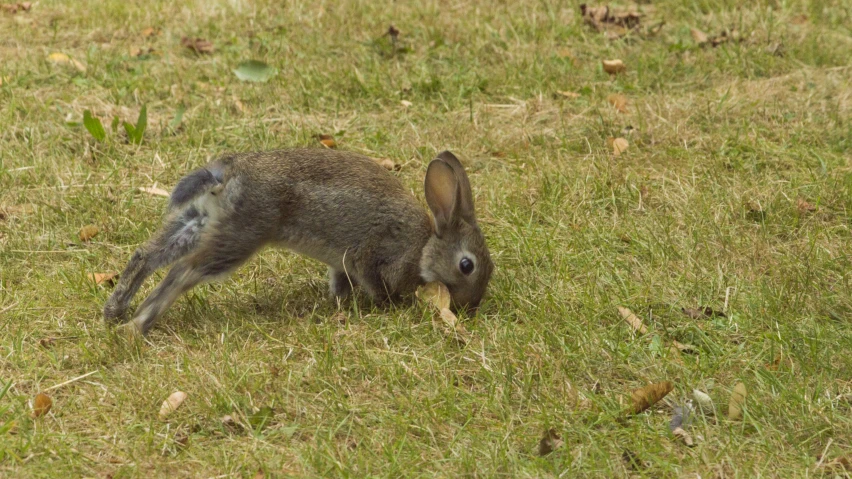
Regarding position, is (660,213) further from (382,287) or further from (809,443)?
(809,443)

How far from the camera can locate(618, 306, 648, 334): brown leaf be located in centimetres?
442

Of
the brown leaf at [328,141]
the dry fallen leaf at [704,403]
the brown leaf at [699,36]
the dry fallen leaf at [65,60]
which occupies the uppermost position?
the dry fallen leaf at [65,60]

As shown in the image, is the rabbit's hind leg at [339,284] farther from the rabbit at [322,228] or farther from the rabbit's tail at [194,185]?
the rabbit's tail at [194,185]

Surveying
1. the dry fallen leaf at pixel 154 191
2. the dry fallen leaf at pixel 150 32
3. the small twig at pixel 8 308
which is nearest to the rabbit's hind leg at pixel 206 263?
the small twig at pixel 8 308

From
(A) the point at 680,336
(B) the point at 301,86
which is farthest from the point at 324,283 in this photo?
(B) the point at 301,86

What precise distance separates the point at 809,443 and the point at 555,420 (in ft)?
2.85

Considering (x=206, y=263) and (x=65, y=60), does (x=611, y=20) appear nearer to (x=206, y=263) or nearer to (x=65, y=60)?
(x=65, y=60)

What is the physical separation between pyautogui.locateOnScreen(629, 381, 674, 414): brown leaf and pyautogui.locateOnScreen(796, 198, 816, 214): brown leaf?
2017mm

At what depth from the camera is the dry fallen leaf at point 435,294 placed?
4.76 meters

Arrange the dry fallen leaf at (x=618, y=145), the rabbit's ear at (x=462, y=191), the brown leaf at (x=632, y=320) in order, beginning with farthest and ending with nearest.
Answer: the dry fallen leaf at (x=618, y=145) → the rabbit's ear at (x=462, y=191) → the brown leaf at (x=632, y=320)

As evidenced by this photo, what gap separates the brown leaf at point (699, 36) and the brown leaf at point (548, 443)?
483 centimetres

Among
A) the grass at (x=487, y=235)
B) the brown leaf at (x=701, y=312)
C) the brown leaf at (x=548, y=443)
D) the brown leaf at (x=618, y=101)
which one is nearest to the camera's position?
the brown leaf at (x=548, y=443)

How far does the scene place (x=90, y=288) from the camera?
487 centimetres

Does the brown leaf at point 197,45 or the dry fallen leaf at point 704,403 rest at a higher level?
the brown leaf at point 197,45
